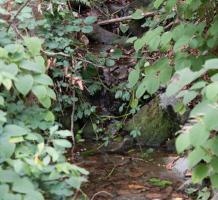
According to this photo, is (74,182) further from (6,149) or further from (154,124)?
(154,124)

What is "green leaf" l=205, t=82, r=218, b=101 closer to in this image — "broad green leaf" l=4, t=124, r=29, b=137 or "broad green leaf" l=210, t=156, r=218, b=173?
"broad green leaf" l=210, t=156, r=218, b=173

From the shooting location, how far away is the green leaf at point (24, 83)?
1.74 m

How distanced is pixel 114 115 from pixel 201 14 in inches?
91.5

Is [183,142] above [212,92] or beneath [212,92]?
beneath

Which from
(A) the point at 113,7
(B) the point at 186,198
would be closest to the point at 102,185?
(B) the point at 186,198

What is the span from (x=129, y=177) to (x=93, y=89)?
136 cm

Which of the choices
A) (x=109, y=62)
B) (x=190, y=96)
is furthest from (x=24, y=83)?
(x=109, y=62)

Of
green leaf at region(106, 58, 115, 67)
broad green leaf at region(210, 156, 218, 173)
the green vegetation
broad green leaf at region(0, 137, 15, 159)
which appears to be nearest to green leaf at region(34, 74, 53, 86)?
the green vegetation

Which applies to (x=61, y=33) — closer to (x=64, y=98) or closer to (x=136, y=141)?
(x=64, y=98)

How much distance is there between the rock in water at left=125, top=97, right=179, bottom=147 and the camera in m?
4.59

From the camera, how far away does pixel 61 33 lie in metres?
4.61

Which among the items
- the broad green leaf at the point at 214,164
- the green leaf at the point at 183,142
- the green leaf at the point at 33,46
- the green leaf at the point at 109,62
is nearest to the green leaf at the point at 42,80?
the green leaf at the point at 33,46

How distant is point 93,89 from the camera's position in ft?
16.3

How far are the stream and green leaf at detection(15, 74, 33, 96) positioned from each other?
1.77m
